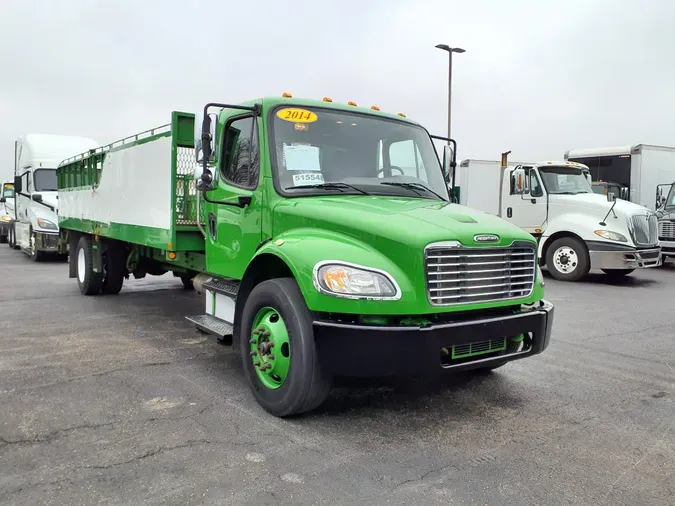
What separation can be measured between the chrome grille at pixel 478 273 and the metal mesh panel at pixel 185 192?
3.18 meters

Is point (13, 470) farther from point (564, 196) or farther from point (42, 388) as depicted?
point (564, 196)

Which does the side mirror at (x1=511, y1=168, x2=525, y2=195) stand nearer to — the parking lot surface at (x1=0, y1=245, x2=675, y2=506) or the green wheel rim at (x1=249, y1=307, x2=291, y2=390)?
the parking lot surface at (x1=0, y1=245, x2=675, y2=506)

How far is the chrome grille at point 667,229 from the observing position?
1484 cm

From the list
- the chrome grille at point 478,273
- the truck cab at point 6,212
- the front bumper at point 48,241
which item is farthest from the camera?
the truck cab at point 6,212

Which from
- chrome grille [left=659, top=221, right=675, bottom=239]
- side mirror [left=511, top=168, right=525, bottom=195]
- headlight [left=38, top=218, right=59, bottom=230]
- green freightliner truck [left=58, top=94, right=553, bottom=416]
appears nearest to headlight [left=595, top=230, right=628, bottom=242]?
side mirror [left=511, top=168, right=525, bottom=195]

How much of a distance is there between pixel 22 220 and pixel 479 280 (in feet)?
54.4

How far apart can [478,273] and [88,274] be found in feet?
24.0

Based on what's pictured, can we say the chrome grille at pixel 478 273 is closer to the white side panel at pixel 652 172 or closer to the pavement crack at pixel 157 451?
the pavement crack at pixel 157 451

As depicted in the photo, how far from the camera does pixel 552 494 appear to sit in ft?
10.2

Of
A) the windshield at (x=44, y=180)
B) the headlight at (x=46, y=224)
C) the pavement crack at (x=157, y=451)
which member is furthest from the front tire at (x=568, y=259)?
the windshield at (x=44, y=180)

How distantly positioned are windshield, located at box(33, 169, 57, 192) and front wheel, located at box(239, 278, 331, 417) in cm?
1376

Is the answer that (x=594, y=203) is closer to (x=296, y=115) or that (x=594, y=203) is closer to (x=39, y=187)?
(x=296, y=115)

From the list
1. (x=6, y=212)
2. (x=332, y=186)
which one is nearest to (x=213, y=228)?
(x=332, y=186)

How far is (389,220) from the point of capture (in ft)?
13.2
